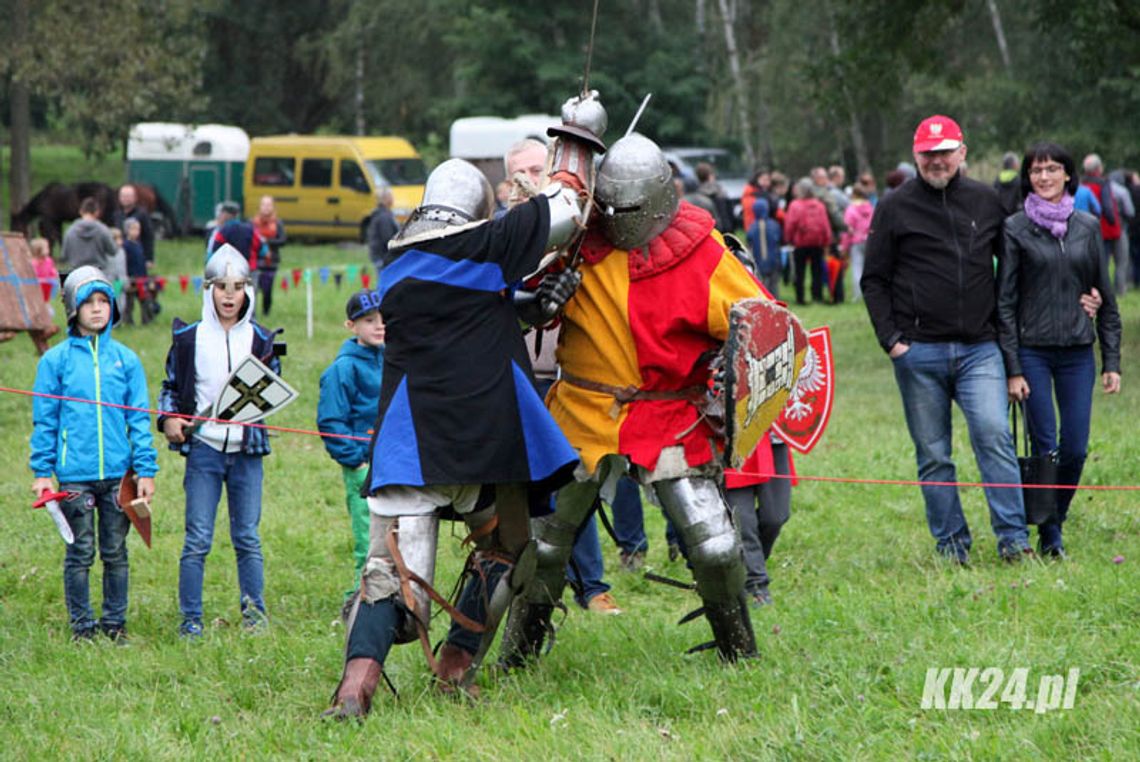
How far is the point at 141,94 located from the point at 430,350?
2415 cm

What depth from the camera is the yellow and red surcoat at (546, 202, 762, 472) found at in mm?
5520

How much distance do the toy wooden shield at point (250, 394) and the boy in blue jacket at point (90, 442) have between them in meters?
0.35

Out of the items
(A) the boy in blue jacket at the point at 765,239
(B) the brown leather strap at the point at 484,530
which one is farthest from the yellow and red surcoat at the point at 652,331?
(A) the boy in blue jacket at the point at 765,239

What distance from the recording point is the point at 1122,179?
69.4 ft

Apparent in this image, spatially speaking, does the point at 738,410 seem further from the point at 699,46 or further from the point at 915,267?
the point at 699,46

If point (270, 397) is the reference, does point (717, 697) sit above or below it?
below

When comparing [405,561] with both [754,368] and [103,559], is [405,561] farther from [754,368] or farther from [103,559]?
[103,559]

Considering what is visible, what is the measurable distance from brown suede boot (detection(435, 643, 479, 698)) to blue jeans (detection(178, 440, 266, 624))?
5.67 feet

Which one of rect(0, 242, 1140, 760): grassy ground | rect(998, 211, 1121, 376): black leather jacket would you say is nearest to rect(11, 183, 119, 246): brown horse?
rect(0, 242, 1140, 760): grassy ground

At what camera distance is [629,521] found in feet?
26.9

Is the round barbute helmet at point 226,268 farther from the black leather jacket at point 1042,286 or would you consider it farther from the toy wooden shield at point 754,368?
the black leather jacket at point 1042,286

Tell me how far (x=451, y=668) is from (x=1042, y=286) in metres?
3.36

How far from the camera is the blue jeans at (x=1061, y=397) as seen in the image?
742 cm

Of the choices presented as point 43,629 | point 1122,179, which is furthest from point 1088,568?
point 1122,179
